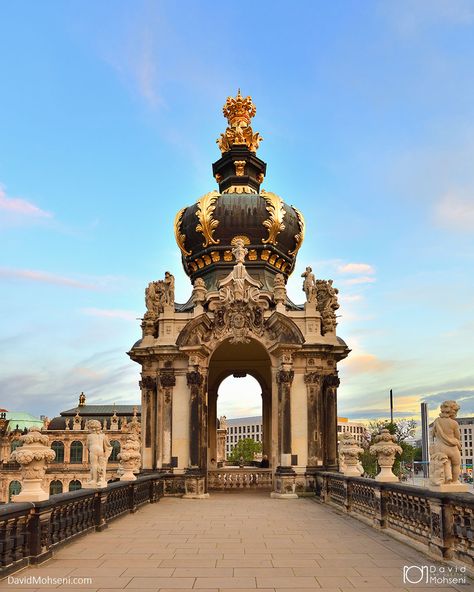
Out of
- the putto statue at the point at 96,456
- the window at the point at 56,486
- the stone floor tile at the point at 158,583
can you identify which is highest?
the putto statue at the point at 96,456

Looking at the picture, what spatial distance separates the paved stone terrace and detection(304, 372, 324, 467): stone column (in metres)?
6.45

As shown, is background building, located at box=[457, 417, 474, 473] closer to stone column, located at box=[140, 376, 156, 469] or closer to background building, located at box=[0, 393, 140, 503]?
background building, located at box=[0, 393, 140, 503]

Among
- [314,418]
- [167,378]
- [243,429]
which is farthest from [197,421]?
[243,429]

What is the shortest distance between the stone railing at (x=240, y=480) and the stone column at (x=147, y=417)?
9.94ft

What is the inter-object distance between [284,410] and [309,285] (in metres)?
5.33

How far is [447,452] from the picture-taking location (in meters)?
11.1

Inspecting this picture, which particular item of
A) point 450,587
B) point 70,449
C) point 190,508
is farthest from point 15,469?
point 450,587

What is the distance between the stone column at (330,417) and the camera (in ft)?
83.4

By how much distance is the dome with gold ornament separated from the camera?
2869cm

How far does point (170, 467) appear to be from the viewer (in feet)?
79.5

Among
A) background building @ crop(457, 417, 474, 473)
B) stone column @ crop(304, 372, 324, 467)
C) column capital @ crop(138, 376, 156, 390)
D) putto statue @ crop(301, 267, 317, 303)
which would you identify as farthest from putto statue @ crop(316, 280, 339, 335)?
background building @ crop(457, 417, 474, 473)

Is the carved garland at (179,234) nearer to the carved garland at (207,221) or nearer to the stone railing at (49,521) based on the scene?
the carved garland at (207,221)

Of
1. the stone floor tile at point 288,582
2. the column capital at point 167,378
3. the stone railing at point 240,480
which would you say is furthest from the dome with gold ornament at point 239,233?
the stone floor tile at point 288,582

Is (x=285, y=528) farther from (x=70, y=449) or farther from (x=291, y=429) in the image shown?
(x=70, y=449)
